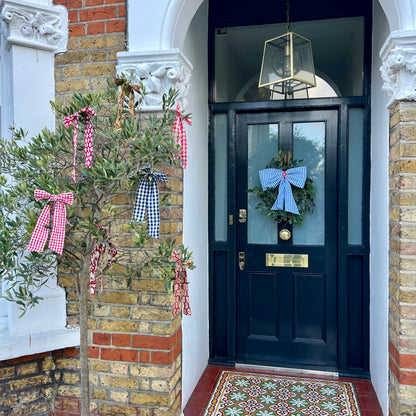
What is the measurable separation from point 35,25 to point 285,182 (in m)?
2.16

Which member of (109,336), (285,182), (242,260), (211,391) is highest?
(285,182)

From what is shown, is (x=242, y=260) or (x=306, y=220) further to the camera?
(x=242, y=260)

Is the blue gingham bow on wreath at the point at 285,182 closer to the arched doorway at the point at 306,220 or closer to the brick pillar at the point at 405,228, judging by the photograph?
the arched doorway at the point at 306,220

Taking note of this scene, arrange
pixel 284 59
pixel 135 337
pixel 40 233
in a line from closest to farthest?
pixel 40 233 → pixel 135 337 → pixel 284 59

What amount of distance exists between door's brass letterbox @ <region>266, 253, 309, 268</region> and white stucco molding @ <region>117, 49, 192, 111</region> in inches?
67.5

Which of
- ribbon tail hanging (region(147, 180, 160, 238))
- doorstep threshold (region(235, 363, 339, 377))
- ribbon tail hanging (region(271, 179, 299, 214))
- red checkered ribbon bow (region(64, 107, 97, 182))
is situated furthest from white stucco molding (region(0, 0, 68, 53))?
doorstep threshold (region(235, 363, 339, 377))

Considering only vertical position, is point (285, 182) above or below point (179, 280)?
above

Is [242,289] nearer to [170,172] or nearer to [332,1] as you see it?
[170,172]

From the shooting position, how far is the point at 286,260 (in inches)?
129

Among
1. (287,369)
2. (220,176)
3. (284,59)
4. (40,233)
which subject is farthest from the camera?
(220,176)

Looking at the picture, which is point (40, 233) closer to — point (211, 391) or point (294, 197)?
point (211, 391)

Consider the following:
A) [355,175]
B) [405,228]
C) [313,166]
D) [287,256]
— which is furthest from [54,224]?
[355,175]

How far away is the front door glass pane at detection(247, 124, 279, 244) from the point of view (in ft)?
10.8

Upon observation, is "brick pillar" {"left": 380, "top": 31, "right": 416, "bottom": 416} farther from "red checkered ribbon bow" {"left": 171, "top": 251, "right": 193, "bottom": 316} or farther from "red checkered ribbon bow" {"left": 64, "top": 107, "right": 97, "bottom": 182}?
"red checkered ribbon bow" {"left": 64, "top": 107, "right": 97, "bottom": 182}
